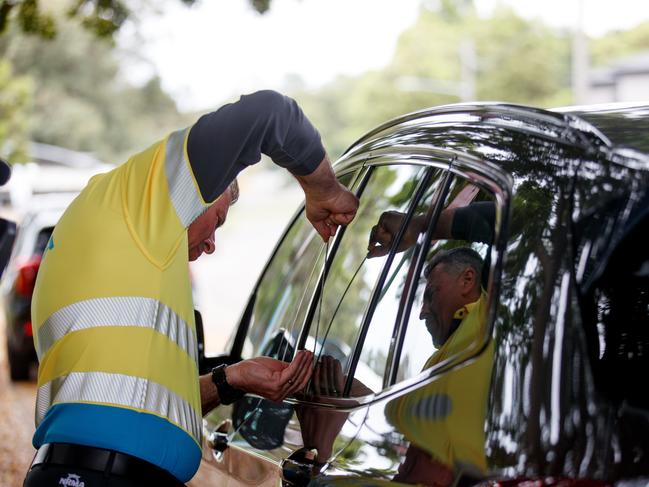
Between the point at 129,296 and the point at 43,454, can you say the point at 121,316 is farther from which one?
the point at 43,454

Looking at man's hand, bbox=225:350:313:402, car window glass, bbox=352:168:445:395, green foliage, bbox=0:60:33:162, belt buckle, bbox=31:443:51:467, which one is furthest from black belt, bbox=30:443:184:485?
green foliage, bbox=0:60:33:162

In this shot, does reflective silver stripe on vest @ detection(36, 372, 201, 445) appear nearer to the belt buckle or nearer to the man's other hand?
the belt buckle

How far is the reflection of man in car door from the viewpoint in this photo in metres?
2.04

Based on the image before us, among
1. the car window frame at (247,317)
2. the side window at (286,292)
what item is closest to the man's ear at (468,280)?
the side window at (286,292)

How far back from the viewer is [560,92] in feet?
190

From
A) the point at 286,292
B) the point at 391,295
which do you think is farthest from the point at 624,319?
the point at 286,292

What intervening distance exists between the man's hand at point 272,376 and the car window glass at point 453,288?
0.49m

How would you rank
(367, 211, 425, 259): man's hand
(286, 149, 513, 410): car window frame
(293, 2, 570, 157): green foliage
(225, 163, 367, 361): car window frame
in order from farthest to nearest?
(293, 2, 570, 157): green foliage, (225, 163, 367, 361): car window frame, (367, 211, 425, 259): man's hand, (286, 149, 513, 410): car window frame

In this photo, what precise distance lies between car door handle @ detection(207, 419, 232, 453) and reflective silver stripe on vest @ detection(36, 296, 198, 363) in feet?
2.25

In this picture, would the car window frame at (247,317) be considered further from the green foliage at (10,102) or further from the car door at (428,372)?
the green foliage at (10,102)

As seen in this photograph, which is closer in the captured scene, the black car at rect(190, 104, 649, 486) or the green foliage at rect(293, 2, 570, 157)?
the black car at rect(190, 104, 649, 486)

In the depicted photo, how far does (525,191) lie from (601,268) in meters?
0.24

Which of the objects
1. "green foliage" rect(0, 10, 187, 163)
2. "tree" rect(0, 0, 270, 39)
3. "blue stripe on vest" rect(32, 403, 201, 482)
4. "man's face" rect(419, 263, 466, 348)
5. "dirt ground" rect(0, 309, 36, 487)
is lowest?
"dirt ground" rect(0, 309, 36, 487)

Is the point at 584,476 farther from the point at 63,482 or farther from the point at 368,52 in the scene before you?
the point at 368,52
